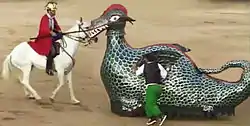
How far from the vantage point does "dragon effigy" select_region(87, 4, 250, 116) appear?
1013 cm

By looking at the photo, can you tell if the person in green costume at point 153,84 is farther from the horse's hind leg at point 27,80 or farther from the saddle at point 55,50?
the horse's hind leg at point 27,80

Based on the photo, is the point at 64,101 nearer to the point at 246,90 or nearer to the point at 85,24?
the point at 85,24

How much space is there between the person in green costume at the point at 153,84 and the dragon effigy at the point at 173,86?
0.15 meters

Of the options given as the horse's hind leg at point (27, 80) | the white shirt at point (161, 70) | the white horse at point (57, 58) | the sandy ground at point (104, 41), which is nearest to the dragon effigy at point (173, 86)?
the white shirt at point (161, 70)

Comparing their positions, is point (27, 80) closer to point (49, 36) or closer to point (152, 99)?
point (49, 36)

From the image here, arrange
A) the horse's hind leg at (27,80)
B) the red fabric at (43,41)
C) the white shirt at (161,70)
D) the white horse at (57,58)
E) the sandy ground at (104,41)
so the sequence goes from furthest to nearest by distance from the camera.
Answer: the horse's hind leg at (27,80) → the white horse at (57,58) → the red fabric at (43,41) → the sandy ground at (104,41) → the white shirt at (161,70)

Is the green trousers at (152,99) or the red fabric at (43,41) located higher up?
the red fabric at (43,41)

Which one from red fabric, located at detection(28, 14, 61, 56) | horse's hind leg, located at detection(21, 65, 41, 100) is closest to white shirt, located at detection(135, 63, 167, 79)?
red fabric, located at detection(28, 14, 61, 56)

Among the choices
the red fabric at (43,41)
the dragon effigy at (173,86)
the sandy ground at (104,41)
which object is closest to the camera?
the dragon effigy at (173,86)

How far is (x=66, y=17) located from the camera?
21500mm

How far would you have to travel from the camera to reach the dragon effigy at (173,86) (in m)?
10.1

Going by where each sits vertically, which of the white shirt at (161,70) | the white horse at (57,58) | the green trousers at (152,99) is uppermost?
the white horse at (57,58)

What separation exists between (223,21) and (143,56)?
11202mm

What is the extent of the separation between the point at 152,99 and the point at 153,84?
0.20 m
